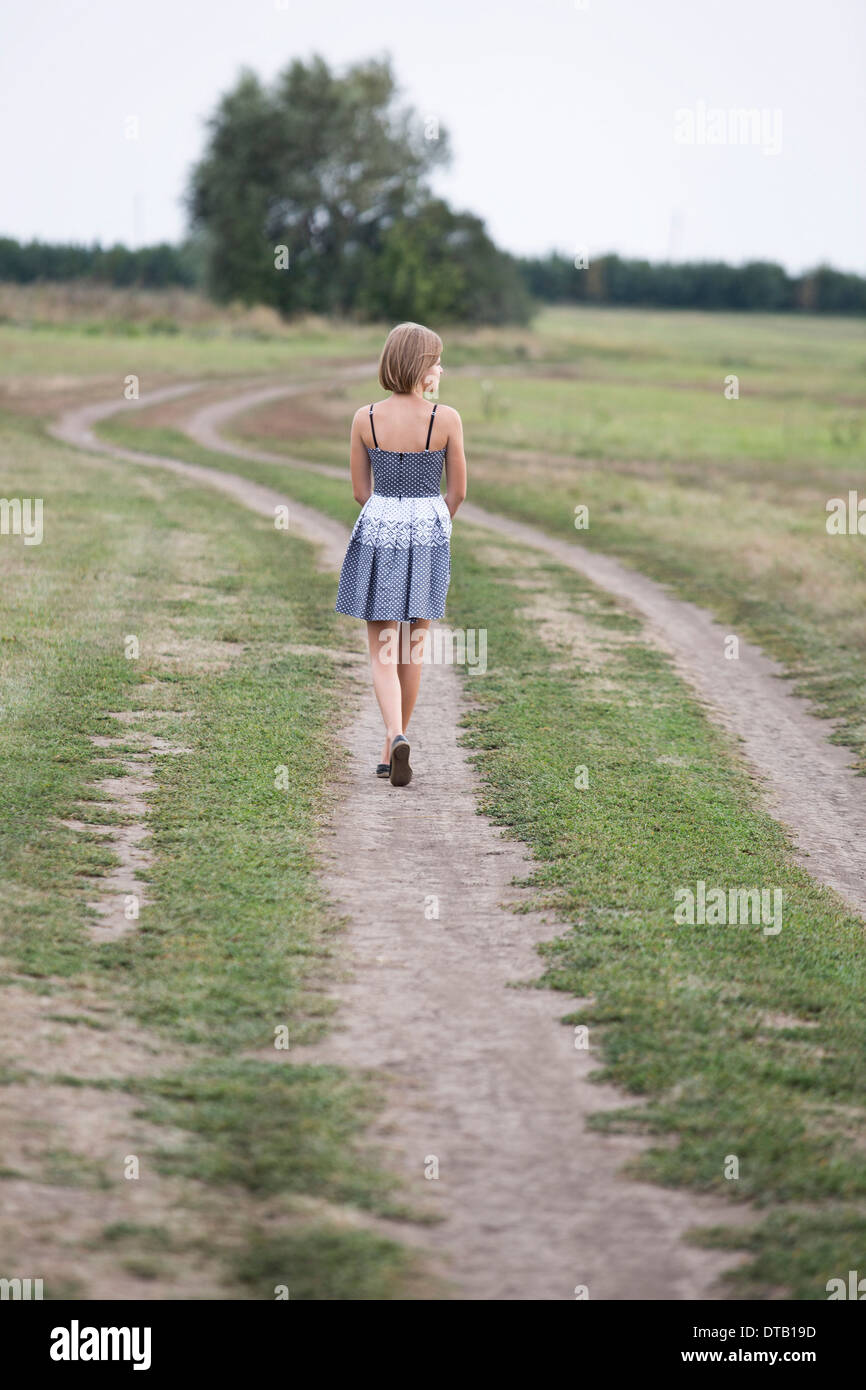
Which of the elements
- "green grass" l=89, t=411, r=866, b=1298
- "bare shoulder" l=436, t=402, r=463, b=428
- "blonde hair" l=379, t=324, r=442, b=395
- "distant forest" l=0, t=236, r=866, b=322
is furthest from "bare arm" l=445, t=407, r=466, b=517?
"distant forest" l=0, t=236, r=866, b=322

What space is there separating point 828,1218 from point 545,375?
51.4 meters

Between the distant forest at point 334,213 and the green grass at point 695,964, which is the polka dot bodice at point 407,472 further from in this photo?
the distant forest at point 334,213

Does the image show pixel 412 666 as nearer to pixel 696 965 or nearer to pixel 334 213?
pixel 696 965

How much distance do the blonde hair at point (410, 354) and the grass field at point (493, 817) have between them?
1996mm

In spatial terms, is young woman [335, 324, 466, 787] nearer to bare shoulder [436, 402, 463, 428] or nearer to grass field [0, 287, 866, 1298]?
bare shoulder [436, 402, 463, 428]

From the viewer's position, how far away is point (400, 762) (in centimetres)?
654

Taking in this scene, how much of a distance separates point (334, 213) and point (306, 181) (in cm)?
329

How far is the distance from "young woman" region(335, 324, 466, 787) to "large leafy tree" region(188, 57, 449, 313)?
6644 cm

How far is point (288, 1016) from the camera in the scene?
416cm

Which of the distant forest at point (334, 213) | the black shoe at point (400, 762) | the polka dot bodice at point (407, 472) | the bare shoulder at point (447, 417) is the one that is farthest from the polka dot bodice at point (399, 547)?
the distant forest at point (334, 213)

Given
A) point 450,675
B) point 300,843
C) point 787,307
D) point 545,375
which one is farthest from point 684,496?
point 787,307

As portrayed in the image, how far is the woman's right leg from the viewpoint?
6.64 meters
